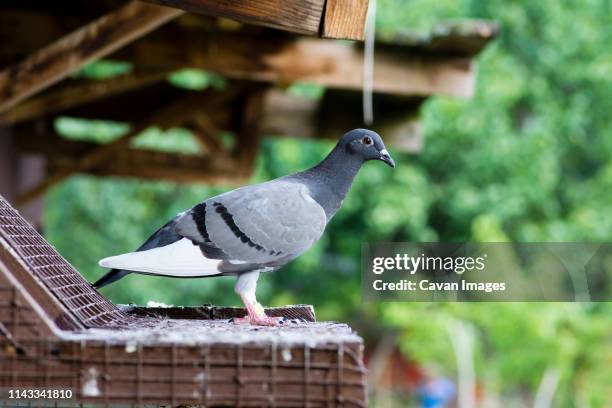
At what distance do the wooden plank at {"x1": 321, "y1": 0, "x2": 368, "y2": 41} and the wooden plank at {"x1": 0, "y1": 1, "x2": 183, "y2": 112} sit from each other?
29.8 inches

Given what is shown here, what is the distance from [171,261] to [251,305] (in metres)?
0.18

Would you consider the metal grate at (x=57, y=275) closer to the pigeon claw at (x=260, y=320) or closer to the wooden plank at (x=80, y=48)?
the pigeon claw at (x=260, y=320)

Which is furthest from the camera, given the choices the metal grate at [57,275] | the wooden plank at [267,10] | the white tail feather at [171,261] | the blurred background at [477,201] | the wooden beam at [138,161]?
the blurred background at [477,201]

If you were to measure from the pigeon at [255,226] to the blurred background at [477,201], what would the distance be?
774cm

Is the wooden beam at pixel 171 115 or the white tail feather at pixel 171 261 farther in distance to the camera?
the wooden beam at pixel 171 115

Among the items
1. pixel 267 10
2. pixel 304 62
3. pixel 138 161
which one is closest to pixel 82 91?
pixel 304 62

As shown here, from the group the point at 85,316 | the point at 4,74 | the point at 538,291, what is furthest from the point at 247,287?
the point at 538,291

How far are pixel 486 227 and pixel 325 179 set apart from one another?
304 inches

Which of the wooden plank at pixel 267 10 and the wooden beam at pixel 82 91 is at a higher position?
the wooden beam at pixel 82 91

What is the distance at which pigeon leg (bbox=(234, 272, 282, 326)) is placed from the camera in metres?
1.82

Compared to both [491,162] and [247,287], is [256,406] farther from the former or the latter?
[491,162]

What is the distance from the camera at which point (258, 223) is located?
198cm

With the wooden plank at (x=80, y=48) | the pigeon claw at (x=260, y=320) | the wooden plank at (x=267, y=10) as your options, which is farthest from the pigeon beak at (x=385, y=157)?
the wooden plank at (x=80, y=48)

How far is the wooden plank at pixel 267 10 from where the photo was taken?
6.09 ft
